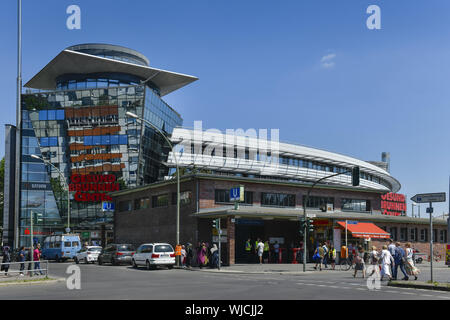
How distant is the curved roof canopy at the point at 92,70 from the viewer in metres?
73.4

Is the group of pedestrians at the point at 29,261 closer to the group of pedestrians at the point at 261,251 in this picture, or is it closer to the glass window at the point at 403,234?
the group of pedestrians at the point at 261,251

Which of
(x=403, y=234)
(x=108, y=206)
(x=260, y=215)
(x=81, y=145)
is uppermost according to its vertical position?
(x=81, y=145)

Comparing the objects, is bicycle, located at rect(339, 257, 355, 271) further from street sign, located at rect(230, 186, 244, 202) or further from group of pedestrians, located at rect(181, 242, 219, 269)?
group of pedestrians, located at rect(181, 242, 219, 269)

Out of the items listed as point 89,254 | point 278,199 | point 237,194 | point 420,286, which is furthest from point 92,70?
point 420,286

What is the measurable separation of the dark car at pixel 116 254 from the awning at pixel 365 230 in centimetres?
1598

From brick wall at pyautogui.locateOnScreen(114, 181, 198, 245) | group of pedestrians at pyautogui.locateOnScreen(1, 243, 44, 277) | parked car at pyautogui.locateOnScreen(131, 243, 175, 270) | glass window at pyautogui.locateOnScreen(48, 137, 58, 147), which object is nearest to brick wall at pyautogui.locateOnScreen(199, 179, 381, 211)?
brick wall at pyautogui.locateOnScreen(114, 181, 198, 245)

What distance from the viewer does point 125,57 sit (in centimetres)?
8119

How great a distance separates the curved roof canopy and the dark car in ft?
135

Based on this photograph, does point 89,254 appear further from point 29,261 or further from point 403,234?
point 403,234

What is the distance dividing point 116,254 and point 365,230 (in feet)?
62.8

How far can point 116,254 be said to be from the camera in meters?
37.0

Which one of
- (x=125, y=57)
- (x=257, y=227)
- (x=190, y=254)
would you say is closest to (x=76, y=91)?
(x=125, y=57)

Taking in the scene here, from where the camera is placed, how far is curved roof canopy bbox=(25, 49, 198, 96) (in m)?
73.4
